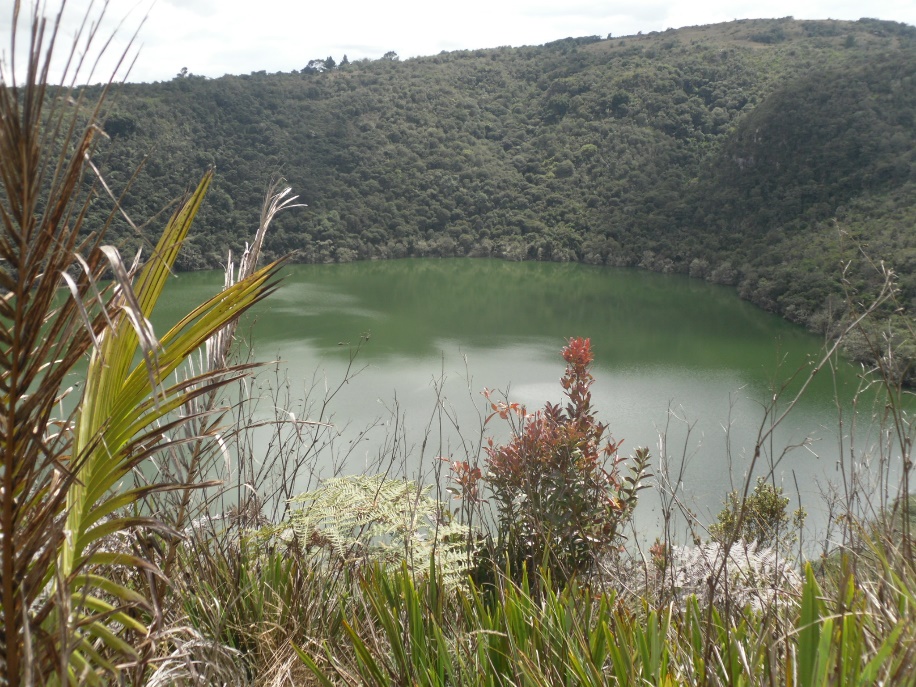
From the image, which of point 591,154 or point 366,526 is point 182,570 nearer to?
point 366,526

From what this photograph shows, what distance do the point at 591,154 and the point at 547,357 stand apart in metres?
20.1

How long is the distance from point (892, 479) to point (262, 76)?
37.7 metres

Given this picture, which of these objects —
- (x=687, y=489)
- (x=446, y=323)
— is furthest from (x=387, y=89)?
(x=687, y=489)

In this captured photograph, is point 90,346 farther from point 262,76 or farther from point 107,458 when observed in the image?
point 262,76

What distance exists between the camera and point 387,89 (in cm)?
3669

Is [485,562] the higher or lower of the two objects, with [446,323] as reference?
higher

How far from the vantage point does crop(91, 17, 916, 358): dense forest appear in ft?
→ 63.5

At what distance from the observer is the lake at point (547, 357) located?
22.2 feet

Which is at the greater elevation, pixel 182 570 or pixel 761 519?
pixel 182 570

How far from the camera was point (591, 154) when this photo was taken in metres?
30.5

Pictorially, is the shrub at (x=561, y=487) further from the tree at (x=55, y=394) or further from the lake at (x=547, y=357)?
the tree at (x=55, y=394)

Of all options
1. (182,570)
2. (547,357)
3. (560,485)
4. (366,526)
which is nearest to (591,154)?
(547,357)

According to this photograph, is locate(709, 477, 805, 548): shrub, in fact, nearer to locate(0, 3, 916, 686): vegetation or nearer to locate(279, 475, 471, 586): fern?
locate(0, 3, 916, 686): vegetation

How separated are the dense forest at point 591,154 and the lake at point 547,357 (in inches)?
69.0
